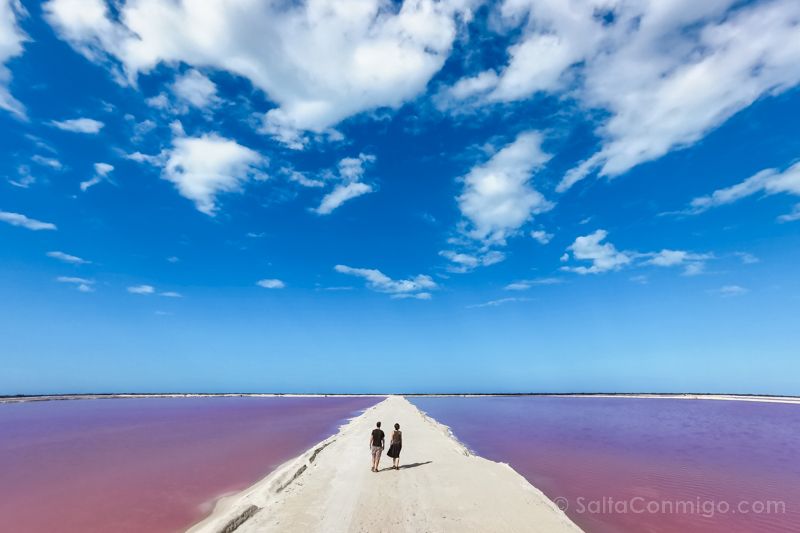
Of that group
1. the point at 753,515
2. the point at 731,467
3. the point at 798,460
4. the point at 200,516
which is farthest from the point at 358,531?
the point at 798,460

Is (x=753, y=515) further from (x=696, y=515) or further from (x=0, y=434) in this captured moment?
(x=0, y=434)

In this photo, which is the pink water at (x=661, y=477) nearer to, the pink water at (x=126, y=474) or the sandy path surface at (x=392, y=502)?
the sandy path surface at (x=392, y=502)

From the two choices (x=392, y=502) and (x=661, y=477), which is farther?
(x=661, y=477)

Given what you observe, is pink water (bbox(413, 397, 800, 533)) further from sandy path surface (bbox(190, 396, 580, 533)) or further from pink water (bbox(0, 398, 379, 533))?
pink water (bbox(0, 398, 379, 533))

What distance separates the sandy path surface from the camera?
10.0 m

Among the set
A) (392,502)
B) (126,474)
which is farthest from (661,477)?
(126,474)

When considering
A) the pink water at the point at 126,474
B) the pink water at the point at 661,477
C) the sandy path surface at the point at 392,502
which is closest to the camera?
the sandy path surface at the point at 392,502

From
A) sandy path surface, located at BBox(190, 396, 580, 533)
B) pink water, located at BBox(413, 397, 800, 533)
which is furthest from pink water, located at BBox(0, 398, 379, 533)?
pink water, located at BBox(413, 397, 800, 533)

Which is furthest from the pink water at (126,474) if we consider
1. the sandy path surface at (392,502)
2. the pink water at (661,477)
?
the pink water at (661,477)

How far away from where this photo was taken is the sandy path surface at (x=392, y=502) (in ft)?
33.0

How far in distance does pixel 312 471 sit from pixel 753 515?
50.0ft

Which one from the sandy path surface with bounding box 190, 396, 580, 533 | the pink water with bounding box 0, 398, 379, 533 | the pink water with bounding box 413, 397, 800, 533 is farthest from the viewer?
the pink water with bounding box 413, 397, 800, 533

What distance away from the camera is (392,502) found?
11742 mm

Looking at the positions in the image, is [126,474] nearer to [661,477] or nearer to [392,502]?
[392,502]
